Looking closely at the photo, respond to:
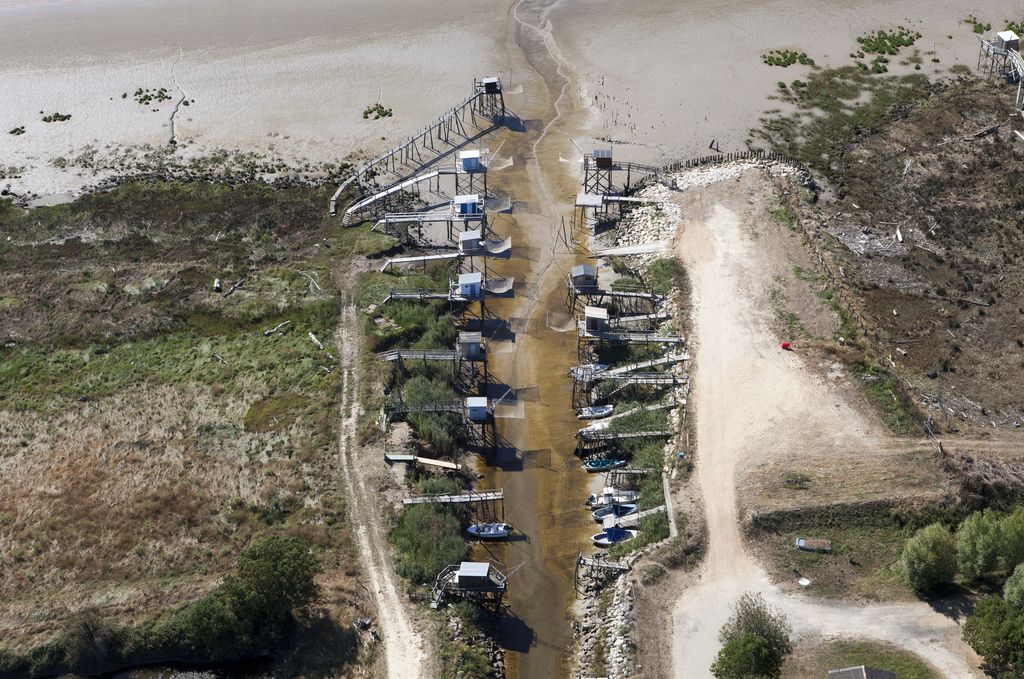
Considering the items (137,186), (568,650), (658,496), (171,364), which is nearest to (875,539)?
(658,496)

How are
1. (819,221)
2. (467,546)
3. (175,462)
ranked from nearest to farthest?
(467,546), (175,462), (819,221)

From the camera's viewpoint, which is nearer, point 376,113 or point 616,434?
point 616,434

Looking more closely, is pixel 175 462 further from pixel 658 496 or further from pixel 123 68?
pixel 123 68

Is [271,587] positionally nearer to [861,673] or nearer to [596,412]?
[596,412]

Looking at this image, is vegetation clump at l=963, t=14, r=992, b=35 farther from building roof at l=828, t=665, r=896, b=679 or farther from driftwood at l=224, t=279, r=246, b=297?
building roof at l=828, t=665, r=896, b=679

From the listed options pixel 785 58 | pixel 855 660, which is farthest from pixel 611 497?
pixel 785 58

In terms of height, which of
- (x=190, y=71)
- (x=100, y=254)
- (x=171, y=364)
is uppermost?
(x=190, y=71)

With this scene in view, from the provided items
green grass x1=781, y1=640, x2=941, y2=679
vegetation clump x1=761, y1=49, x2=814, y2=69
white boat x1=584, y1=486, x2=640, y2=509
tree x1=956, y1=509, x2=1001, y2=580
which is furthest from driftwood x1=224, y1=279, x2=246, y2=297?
vegetation clump x1=761, y1=49, x2=814, y2=69
